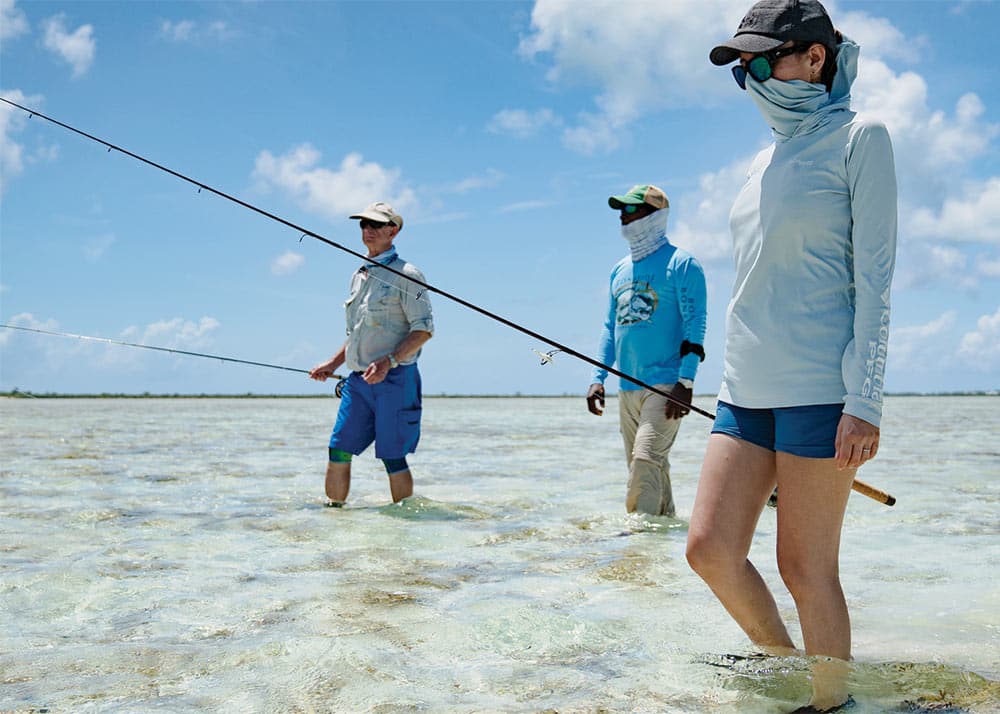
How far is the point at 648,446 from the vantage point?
607 centimetres

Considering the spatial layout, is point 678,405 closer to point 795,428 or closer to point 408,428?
point 408,428

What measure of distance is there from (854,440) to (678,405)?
11.6 feet

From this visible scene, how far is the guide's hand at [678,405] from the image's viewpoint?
5820 mm

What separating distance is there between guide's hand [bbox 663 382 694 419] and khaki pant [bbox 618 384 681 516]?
0.04 m

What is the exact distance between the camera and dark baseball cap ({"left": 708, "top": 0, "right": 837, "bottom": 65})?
105 inches

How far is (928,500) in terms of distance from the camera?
27.9 feet

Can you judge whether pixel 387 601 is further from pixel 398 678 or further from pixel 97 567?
pixel 97 567

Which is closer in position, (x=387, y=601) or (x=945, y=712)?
(x=945, y=712)

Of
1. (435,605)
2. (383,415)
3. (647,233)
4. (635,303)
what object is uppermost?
(647,233)

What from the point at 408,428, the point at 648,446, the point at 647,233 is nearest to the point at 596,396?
the point at 648,446

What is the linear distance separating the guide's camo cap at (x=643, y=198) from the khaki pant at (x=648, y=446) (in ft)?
4.05

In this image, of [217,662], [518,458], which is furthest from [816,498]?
[518,458]

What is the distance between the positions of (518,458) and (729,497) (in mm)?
10819

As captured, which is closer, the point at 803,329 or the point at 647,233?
the point at 803,329
